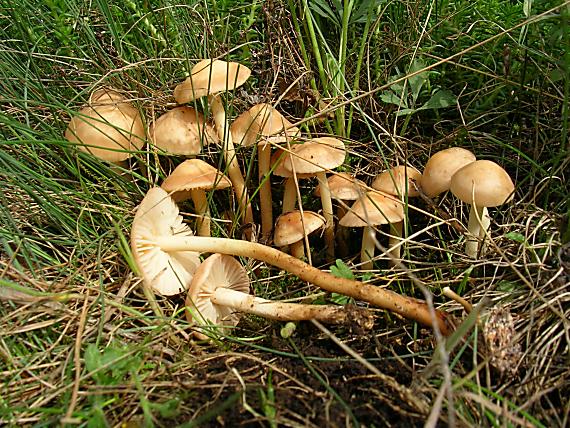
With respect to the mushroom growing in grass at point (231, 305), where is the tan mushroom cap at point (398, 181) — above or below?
above

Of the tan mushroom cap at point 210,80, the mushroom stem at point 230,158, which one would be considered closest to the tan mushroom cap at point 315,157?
the mushroom stem at point 230,158

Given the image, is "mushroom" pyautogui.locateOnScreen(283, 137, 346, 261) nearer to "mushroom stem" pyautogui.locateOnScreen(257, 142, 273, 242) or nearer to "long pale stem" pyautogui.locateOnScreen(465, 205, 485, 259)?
"mushroom stem" pyautogui.locateOnScreen(257, 142, 273, 242)

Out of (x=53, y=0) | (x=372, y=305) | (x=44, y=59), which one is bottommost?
(x=372, y=305)

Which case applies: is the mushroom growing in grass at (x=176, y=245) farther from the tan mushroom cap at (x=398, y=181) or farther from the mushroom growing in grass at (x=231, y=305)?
the tan mushroom cap at (x=398, y=181)

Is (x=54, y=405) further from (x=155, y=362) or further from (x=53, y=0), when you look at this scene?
(x=53, y=0)

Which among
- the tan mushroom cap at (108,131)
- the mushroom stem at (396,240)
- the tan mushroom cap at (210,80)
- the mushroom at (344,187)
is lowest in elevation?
the mushroom stem at (396,240)

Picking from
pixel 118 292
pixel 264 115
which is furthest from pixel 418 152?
pixel 118 292

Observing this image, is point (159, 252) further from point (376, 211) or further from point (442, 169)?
point (442, 169)
